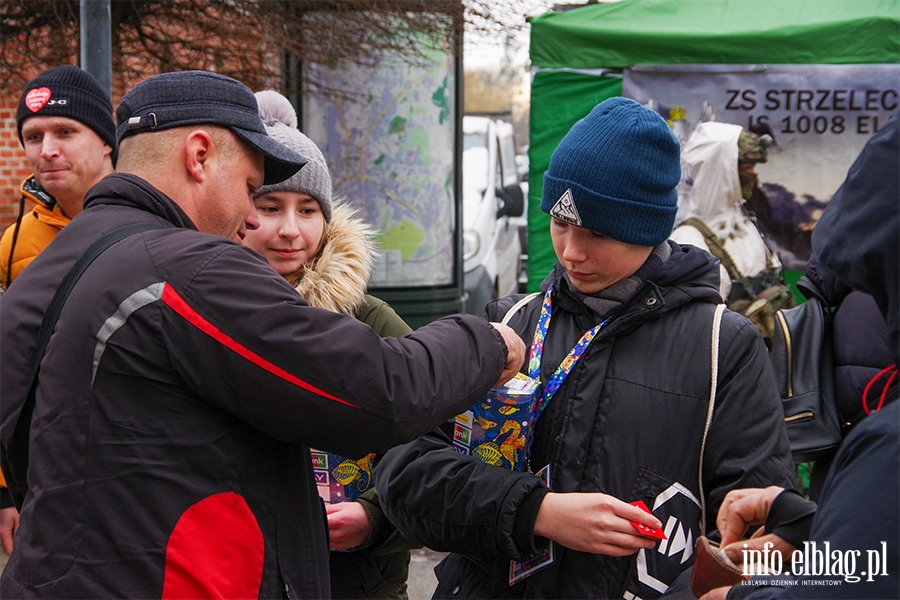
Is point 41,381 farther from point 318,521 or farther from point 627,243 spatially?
point 627,243

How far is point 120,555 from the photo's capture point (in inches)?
60.3

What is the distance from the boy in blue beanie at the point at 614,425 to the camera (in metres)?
1.91

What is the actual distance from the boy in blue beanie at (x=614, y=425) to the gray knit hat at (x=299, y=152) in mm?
757

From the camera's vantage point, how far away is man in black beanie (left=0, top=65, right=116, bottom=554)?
138 inches

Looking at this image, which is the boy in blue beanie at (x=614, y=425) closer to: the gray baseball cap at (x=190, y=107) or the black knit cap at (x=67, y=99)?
the gray baseball cap at (x=190, y=107)

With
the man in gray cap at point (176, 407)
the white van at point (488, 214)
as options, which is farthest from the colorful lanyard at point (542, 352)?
the white van at point (488, 214)

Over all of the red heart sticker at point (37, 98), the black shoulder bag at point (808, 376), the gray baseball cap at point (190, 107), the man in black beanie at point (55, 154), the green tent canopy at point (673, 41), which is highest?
the green tent canopy at point (673, 41)

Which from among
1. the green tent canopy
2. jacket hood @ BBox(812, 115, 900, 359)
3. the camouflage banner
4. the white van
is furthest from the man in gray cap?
the white van

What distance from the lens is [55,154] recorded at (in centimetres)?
354

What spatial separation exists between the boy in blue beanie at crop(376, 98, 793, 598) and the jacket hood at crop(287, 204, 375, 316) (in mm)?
553

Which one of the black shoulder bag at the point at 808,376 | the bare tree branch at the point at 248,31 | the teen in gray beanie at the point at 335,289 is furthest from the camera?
the bare tree branch at the point at 248,31

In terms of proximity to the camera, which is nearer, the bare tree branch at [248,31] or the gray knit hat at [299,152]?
the gray knit hat at [299,152]

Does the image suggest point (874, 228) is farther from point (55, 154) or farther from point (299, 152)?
point (55, 154)

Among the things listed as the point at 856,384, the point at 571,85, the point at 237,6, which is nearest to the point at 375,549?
the point at 856,384
